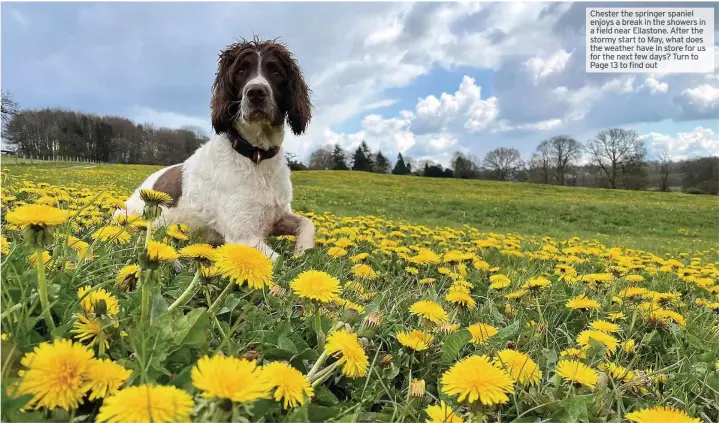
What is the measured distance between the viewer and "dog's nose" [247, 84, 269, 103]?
343 cm

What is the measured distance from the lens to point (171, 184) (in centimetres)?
400

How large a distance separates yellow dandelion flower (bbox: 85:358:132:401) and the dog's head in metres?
2.82

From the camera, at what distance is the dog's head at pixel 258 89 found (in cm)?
349

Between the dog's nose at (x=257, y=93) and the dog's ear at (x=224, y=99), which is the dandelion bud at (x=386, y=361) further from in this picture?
the dog's ear at (x=224, y=99)

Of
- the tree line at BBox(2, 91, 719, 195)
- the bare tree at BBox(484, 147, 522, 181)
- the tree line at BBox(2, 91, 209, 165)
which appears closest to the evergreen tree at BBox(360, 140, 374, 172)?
the tree line at BBox(2, 91, 719, 195)

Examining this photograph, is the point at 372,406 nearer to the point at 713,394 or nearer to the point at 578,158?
the point at 713,394

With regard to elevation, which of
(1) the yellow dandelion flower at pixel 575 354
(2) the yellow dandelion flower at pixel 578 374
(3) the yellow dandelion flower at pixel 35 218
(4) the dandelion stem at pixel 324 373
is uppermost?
(3) the yellow dandelion flower at pixel 35 218

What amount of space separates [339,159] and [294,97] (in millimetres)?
60625

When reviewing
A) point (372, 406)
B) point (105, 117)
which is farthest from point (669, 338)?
point (105, 117)

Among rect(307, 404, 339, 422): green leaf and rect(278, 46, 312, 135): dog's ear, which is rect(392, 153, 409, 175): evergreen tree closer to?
rect(278, 46, 312, 135): dog's ear

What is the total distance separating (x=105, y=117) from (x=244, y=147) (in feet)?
158

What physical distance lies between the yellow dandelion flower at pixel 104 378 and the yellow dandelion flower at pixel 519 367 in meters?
0.98

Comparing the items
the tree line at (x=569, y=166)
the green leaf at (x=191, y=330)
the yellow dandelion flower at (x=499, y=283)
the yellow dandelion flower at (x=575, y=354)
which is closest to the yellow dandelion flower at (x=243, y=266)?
the green leaf at (x=191, y=330)

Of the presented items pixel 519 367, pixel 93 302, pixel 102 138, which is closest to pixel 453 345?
pixel 519 367
